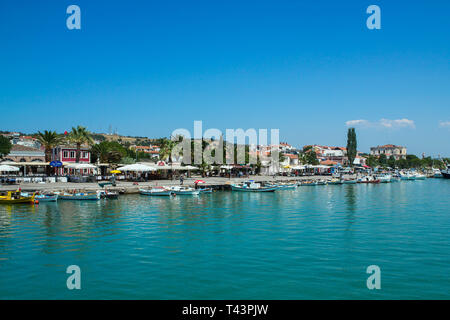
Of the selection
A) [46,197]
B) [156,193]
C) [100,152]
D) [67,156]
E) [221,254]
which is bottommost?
[221,254]

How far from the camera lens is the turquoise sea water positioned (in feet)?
45.9

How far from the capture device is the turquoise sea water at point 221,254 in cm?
1399

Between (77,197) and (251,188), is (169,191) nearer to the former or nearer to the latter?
(77,197)

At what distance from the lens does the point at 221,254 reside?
18.8m

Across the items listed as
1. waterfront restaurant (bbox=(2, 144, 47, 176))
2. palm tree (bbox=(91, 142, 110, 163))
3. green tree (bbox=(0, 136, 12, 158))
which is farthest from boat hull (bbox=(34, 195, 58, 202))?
green tree (bbox=(0, 136, 12, 158))

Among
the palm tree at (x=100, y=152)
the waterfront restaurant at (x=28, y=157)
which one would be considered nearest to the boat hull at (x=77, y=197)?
the palm tree at (x=100, y=152)

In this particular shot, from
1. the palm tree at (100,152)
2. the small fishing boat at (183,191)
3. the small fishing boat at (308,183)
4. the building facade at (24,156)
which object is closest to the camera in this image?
the small fishing boat at (183,191)

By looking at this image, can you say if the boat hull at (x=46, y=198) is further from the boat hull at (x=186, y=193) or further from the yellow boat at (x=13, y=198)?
the boat hull at (x=186, y=193)

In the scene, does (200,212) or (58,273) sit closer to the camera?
(58,273)

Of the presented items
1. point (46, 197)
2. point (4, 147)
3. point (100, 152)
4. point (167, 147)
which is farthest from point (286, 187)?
point (4, 147)

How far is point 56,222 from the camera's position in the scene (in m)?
27.3
